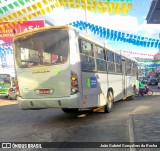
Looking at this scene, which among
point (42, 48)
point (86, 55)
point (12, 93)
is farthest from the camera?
point (12, 93)

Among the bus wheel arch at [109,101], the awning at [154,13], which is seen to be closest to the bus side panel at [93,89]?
the bus wheel arch at [109,101]

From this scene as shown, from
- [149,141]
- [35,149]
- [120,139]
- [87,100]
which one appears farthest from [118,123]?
[35,149]

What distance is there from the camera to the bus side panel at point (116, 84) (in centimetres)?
1174

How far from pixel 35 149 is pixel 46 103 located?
2275mm

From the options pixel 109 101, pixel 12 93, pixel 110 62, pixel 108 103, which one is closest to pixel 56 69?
pixel 108 103

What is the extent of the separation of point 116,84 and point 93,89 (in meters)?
3.99

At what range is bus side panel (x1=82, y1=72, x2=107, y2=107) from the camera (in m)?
8.43

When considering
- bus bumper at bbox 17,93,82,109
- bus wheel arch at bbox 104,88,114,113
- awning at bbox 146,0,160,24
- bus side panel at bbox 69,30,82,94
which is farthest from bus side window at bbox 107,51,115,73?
awning at bbox 146,0,160,24

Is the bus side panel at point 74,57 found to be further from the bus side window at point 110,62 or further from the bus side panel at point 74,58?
the bus side window at point 110,62

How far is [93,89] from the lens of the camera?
29.9ft

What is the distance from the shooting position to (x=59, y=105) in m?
7.96

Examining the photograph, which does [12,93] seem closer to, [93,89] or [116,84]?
[116,84]

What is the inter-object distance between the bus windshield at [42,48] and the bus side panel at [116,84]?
3924mm

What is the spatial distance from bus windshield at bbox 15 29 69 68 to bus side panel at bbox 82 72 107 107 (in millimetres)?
1069
